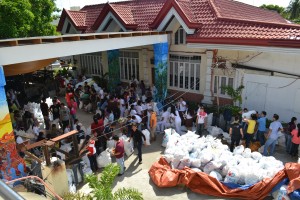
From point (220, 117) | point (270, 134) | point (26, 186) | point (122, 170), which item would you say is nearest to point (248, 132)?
point (270, 134)

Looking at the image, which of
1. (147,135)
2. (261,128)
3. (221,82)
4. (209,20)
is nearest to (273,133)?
(261,128)

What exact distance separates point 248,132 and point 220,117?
1.92 meters

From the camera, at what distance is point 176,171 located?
7734mm

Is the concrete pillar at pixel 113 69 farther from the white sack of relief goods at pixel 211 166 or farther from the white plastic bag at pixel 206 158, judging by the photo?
the white sack of relief goods at pixel 211 166

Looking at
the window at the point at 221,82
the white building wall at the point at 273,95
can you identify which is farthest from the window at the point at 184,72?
the white building wall at the point at 273,95

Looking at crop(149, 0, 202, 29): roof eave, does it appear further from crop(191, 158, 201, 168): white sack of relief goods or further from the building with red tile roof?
crop(191, 158, 201, 168): white sack of relief goods

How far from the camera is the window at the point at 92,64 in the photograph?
1983 centimetres

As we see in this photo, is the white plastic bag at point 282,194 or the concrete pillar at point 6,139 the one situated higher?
the concrete pillar at point 6,139

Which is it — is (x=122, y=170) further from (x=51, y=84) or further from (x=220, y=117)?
(x=51, y=84)

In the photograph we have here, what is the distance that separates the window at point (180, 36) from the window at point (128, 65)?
10.2ft

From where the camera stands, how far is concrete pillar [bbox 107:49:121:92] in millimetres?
16688

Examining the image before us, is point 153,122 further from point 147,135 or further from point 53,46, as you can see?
point 53,46

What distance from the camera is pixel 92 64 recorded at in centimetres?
2041

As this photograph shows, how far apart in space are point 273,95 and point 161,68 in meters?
5.55
